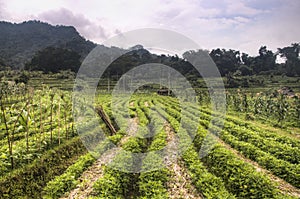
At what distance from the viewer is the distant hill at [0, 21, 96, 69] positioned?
9406 centimetres

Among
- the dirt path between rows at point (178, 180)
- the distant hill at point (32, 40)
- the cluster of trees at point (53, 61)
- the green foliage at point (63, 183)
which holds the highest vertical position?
the distant hill at point (32, 40)

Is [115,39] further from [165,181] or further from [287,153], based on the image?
[287,153]

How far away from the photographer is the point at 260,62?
9131 cm

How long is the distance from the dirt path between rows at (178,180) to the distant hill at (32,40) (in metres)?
74.2

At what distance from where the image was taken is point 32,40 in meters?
128

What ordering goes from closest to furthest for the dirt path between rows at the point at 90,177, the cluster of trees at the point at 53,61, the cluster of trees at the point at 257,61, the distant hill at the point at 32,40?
the dirt path between rows at the point at 90,177 → the cluster of trees at the point at 53,61 → the cluster of trees at the point at 257,61 → the distant hill at the point at 32,40

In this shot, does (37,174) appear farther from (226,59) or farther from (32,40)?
(32,40)

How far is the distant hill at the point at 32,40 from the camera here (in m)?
94.1

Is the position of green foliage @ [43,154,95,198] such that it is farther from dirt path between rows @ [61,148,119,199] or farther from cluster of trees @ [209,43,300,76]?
cluster of trees @ [209,43,300,76]

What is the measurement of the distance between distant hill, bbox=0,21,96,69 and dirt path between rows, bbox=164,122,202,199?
74151mm

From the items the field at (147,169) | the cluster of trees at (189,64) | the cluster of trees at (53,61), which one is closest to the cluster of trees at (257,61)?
the cluster of trees at (189,64)

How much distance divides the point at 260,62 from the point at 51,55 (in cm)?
7714

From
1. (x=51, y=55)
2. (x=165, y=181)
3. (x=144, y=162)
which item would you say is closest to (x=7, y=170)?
(x=144, y=162)

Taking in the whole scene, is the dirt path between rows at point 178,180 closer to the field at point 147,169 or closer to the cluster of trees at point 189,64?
the field at point 147,169
